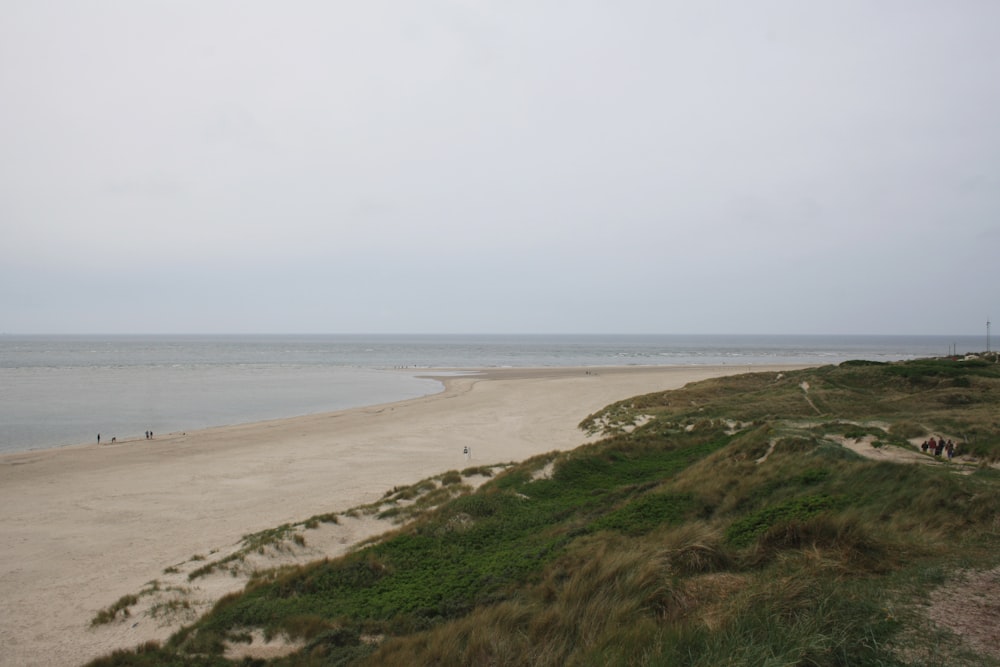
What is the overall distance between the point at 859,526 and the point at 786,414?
19332 mm

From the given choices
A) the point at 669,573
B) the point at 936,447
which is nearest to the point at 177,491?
the point at 669,573

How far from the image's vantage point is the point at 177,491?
1897cm

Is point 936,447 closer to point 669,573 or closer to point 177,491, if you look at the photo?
point 669,573

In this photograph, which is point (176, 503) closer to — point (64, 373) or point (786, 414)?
point (786, 414)

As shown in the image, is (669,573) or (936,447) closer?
(669,573)

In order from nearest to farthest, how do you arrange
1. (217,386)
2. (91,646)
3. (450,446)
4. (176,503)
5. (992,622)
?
1. (992,622)
2. (91,646)
3. (176,503)
4. (450,446)
5. (217,386)

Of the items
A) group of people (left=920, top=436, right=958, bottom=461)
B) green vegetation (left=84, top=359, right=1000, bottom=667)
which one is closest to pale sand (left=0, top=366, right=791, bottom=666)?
green vegetation (left=84, top=359, right=1000, bottom=667)

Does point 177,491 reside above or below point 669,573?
below

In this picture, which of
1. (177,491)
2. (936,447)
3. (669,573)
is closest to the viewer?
(669,573)

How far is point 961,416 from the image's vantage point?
1833cm

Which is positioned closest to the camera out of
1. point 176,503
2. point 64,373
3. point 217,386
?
point 176,503

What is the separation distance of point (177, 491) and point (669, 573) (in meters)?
18.7

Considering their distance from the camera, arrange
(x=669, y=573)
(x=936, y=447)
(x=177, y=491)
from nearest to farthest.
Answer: (x=669, y=573) → (x=936, y=447) → (x=177, y=491)

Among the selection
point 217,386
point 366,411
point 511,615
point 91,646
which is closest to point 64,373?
point 217,386
